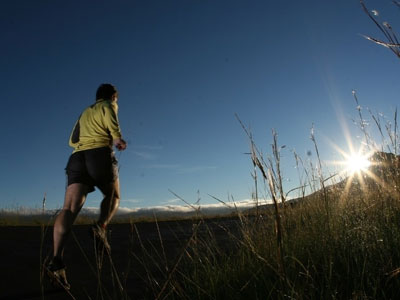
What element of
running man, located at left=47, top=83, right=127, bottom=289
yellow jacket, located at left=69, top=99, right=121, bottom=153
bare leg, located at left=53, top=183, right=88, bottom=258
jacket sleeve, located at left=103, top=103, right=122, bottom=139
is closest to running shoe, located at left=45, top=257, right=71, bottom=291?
bare leg, located at left=53, top=183, right=88, bottom=258

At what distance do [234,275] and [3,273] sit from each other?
226 cm

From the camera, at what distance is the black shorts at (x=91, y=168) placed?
3.14 metres

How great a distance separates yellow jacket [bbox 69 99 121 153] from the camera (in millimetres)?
3246

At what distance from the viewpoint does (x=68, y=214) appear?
2.95m

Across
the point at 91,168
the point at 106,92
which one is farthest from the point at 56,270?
the point at 106,92

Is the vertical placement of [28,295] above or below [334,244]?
below

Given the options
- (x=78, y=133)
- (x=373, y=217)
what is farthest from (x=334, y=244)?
(x=78, y=133)

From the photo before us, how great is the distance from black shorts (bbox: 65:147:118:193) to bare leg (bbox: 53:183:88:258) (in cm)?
7

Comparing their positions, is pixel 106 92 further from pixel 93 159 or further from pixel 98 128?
pixel 93 159

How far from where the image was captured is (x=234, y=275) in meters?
2.12

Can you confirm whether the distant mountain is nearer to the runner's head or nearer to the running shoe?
the running shoe

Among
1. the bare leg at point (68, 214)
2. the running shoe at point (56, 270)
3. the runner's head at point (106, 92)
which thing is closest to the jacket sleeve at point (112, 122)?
the runner's head at point (106, 92)

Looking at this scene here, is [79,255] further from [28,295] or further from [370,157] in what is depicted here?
[370,157]

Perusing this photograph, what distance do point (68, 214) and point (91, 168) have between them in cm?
41
